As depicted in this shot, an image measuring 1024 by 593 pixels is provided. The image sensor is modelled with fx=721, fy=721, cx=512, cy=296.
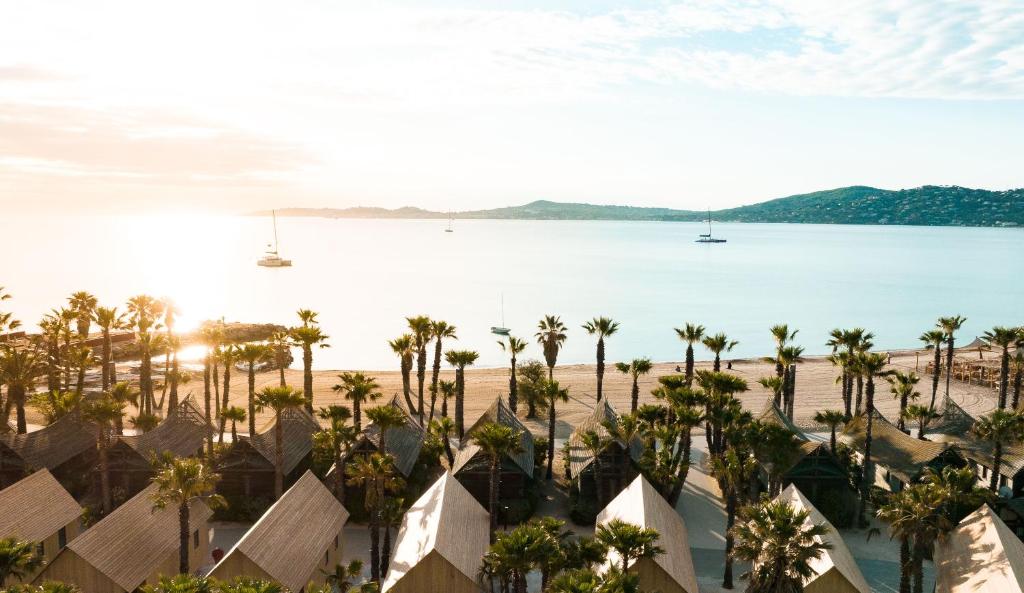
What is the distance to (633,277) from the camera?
189 meters

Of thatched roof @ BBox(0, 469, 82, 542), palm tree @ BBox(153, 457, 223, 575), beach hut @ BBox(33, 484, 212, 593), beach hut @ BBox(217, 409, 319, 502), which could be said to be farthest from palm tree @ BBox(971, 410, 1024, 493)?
thatched roof @ BBox(0, 469, 82, 542)

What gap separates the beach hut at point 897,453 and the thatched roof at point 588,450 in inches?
470

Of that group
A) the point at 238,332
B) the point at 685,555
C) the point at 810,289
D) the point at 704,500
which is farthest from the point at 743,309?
the point at 685,555

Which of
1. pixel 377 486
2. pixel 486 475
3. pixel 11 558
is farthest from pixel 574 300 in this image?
pixel 11 558

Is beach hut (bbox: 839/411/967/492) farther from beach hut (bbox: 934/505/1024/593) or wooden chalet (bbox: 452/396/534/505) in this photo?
wooden chalet (bbox: 452/396/534/505)

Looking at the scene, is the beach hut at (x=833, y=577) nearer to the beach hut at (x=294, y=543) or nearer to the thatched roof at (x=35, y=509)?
the beach hut at (x=294, y=543)

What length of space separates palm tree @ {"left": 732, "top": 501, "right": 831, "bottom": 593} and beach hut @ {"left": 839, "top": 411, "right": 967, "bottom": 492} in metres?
17.1

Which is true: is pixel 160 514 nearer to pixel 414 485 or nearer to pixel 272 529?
pixel 272 529

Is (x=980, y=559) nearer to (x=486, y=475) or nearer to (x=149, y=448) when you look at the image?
(x=486, y=475)

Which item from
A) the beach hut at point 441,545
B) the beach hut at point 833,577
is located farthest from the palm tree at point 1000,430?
the beach hut at point 441,545

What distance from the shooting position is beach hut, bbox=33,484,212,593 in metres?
23.3

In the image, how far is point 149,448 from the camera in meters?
35.7

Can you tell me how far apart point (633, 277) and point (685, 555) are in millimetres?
165555

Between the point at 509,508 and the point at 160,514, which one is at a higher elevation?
the point at 160,514
